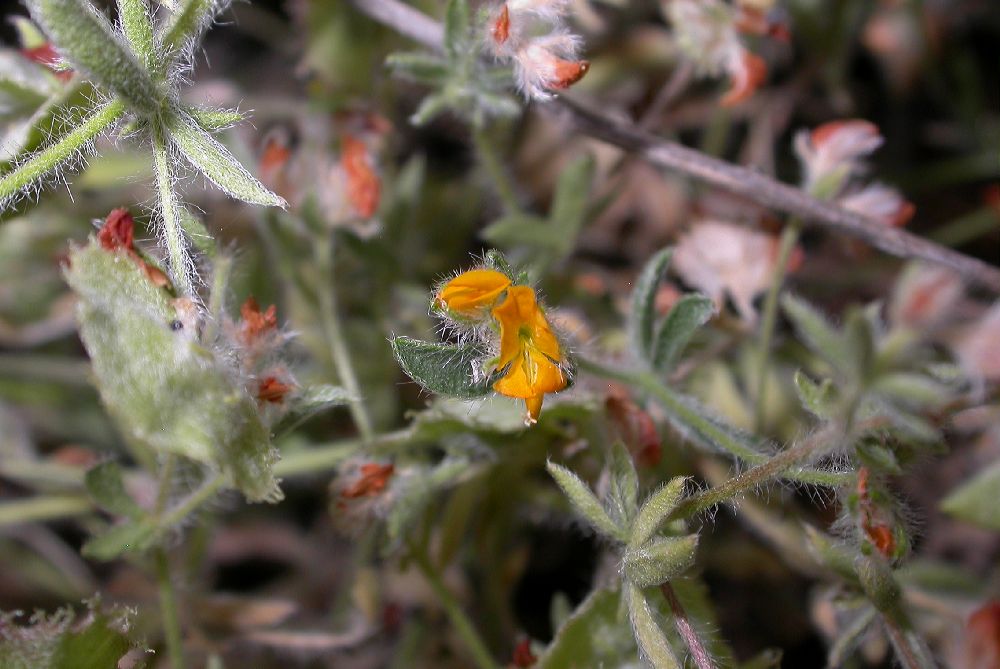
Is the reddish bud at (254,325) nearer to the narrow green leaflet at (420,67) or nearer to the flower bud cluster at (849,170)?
the narrow green leaflet at (420,67)

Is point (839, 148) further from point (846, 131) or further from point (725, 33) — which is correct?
point (725, 33)

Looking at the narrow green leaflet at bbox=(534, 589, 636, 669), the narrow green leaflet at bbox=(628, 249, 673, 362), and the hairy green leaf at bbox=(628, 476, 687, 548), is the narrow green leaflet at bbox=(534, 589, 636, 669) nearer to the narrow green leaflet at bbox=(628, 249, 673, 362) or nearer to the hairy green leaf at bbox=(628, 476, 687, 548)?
the hairy green leaf at bbox=(628, 476, 687, 548)

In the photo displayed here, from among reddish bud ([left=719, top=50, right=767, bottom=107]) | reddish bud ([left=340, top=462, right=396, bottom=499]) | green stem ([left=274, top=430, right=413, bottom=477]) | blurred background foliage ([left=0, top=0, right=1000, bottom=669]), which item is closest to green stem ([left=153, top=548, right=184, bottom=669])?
blurred background foliage ([left=0, top=0, right=1000, bottom=669])

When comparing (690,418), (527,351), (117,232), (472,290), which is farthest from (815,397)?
(117,232)

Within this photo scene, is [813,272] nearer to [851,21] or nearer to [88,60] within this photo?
[851,21]

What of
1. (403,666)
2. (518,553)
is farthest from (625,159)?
(403,666)

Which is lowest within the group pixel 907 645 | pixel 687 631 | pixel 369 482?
pixel 907 645
